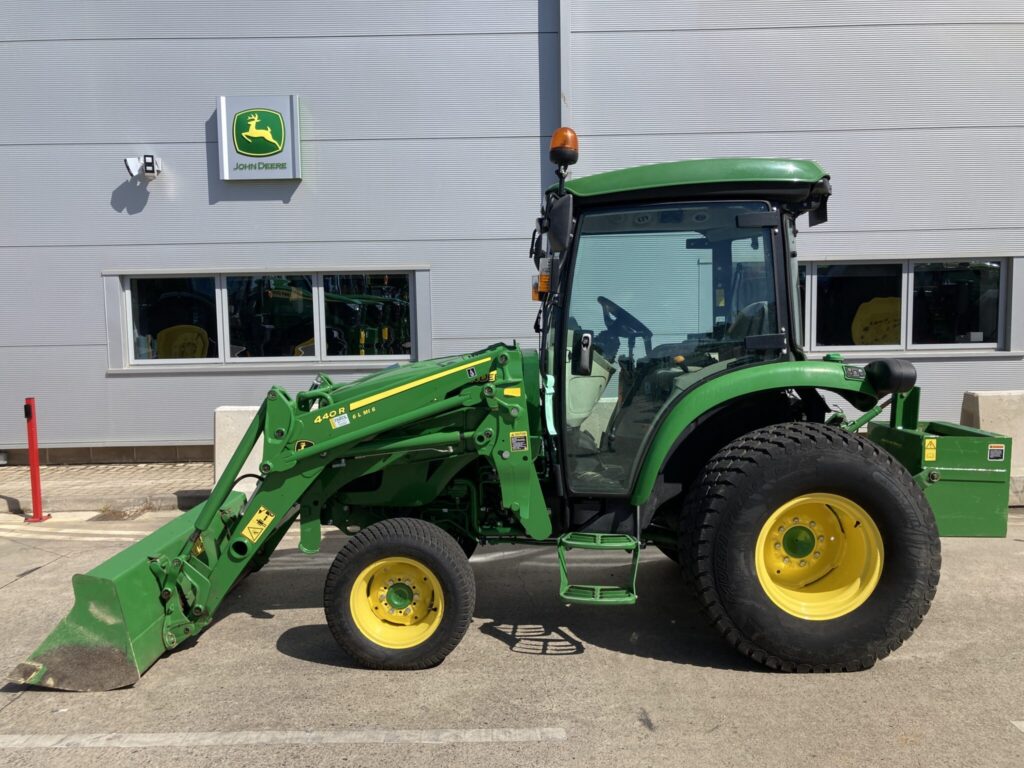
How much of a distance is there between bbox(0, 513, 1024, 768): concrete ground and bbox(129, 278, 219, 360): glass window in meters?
4.77

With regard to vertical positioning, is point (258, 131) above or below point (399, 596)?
above

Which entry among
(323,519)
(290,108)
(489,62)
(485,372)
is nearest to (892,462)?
(485,372)

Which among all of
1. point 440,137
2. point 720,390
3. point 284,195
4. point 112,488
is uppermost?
point 440,137

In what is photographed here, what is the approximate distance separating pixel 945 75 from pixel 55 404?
36.4ft

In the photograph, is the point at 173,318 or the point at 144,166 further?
the point at 173,318

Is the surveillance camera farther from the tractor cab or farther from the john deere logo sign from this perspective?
the tractor cab

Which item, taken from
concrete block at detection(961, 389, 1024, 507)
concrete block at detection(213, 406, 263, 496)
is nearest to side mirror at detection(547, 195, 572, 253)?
concrete block at detection(213, 406, 263, 496)

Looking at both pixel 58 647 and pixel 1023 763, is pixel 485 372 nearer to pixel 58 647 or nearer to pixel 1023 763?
pixel 58 647

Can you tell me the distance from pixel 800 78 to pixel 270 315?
6.78m

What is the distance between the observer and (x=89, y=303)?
8.60 metres

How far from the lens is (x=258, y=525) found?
3.66m

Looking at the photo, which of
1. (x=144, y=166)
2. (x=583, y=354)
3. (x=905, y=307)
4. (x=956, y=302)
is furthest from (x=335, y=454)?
(x=956, y=302)

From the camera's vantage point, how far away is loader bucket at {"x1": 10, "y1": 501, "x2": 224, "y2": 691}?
330 cm

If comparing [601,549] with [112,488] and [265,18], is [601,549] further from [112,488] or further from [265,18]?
[265,18]
